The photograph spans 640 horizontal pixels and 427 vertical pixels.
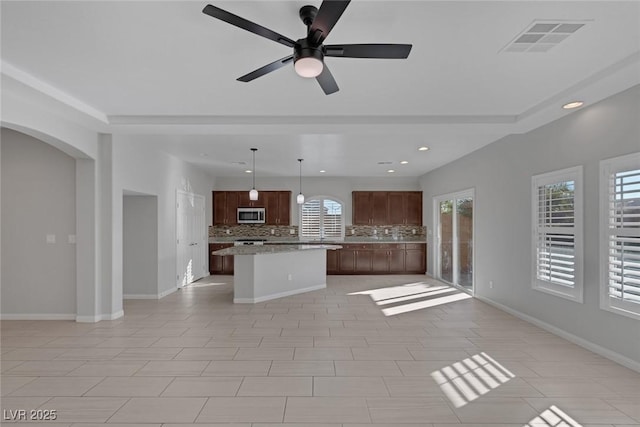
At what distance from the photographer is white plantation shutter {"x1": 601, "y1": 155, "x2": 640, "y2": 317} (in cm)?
320

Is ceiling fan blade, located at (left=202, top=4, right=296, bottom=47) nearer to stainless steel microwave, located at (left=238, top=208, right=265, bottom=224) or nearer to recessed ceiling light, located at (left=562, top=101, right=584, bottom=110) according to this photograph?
recessed ceiling light, located at (left=562, top=101, right=584, bottom=110)

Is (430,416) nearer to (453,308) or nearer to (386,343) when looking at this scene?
(386,343)

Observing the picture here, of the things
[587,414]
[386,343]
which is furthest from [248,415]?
[587,414]

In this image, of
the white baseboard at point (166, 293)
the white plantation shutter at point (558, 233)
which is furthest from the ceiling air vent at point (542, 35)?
the white baseboard at point (166, 293)

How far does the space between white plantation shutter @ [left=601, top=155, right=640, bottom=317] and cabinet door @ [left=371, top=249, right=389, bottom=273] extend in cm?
572

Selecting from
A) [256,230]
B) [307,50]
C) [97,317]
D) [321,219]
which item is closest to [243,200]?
[256,230]

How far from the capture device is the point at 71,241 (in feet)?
15.7

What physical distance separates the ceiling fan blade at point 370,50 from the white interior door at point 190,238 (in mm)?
5736

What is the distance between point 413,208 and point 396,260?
152 centimetres

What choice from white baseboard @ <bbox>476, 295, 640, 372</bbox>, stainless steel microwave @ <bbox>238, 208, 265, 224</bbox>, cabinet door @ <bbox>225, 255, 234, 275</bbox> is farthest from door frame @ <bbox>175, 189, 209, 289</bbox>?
white baseboard @ <bbox>476, 295, 640, 372</bbox>

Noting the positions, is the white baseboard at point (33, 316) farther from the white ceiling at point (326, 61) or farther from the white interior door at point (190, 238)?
the white ceiling at point (326, 61)

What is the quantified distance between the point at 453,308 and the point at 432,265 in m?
3.21

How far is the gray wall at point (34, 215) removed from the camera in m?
4.77

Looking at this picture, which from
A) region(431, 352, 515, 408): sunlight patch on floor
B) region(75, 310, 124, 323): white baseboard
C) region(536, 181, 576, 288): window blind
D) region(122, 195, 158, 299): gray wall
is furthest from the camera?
region(122, 195, 158, 299): gray wall
